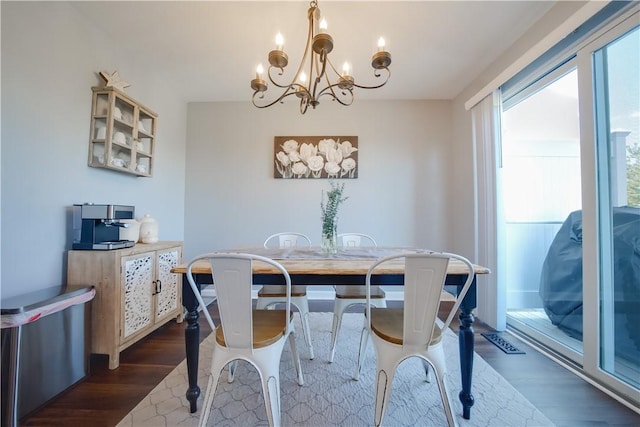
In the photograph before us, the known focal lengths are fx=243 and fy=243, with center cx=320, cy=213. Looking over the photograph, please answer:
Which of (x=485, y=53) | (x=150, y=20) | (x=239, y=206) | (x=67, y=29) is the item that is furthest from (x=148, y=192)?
(x=485, y=53)

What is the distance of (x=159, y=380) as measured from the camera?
155cm

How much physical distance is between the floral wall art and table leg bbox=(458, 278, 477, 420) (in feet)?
6.87

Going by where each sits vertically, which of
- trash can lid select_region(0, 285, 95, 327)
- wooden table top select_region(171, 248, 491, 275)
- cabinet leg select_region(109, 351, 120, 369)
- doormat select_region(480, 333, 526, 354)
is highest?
wooden table top select_region(171, 248, 491, 275)

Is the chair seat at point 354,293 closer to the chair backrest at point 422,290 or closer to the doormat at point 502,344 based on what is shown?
the chair backrest at point 422,290

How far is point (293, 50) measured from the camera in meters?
2.18

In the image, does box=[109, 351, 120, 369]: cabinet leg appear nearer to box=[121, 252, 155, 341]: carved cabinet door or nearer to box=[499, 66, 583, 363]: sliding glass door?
box=[121, 252, 155, 341]: carved cabinet door

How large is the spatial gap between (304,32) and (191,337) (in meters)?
2.29

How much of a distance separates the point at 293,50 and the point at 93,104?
65.6 inches

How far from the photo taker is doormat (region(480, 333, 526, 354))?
190 centimetres

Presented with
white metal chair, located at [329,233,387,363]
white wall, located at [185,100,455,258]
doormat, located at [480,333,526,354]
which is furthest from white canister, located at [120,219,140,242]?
doormat, located at [480,333,526,354]

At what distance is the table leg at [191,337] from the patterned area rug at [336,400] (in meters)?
0.10

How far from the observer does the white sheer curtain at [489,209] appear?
224 cm

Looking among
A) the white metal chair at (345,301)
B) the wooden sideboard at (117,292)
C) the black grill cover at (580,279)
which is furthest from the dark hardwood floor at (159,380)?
the white metal chair at (345,301)

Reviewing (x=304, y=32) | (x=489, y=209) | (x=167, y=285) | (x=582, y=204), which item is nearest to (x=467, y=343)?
(x=582, y=204)
